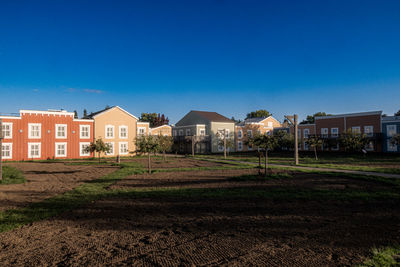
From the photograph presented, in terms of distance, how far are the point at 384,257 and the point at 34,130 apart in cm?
3772

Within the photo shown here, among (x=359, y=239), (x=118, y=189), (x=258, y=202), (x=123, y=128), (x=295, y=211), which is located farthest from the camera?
(x=123, y=128)

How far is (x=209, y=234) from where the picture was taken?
5.92 metres

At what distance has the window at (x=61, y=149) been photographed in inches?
1318

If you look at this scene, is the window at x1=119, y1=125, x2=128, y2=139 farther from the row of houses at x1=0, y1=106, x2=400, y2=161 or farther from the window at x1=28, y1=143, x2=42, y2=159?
the window at x1=28, y1=143, x2=42, y2=159

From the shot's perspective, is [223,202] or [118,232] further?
[223,202]

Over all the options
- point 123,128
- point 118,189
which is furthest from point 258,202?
point 123,128

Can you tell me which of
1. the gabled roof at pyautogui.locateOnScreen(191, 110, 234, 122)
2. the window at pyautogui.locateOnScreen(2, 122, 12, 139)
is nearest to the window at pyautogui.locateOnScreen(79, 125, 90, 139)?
the window at pyautogui.locateOnScreen(2, 122, 12, 139)

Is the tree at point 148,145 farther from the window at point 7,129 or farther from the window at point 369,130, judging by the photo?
the window at point 369,130

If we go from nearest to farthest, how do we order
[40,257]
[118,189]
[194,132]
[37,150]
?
[40,257], [118,189], [37,150], [194,132]

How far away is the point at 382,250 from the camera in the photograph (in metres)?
4.90

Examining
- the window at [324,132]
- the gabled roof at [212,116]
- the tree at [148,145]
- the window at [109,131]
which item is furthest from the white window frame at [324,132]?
the window at [109,131]

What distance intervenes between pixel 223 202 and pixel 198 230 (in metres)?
2.99

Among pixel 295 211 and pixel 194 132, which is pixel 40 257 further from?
pixel 194 132

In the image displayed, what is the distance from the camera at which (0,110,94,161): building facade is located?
3056 cm
